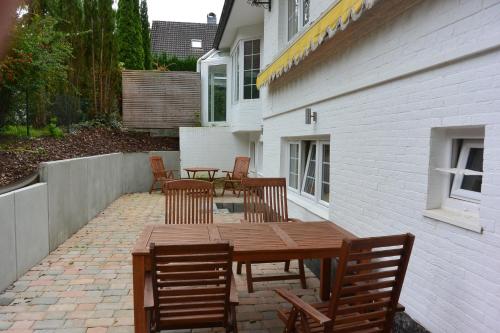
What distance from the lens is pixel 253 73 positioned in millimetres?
12398

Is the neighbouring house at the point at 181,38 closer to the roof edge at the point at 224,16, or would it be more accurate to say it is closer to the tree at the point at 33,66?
the roof edge at the point at 224,16

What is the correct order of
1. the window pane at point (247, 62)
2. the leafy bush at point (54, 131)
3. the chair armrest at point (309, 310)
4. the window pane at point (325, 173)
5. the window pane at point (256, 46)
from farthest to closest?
1. the window pane at point (247, 62)
2. the window pane at point (256, 46)
3. the leafy bush at point (54, 131)
4. the window pane at point (325, 173)
5. the chair armrest at point (309, 310)

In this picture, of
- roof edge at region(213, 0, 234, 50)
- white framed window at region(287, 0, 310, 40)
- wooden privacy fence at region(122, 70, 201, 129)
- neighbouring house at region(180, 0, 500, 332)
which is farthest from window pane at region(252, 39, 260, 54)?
neighbouring house at region(180, 0, 500, 332)

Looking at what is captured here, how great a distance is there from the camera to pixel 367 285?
276cm

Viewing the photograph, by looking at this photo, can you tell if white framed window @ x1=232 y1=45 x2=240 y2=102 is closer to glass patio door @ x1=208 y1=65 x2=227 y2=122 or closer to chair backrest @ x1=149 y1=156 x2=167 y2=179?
glass patio door @ x1=208 y1=65 x2=227 y2=122

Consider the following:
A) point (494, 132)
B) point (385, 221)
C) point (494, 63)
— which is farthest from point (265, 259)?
point (494, 63)

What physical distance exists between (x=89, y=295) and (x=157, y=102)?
42.2 feet

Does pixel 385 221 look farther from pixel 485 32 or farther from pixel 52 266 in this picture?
pixel 52 266

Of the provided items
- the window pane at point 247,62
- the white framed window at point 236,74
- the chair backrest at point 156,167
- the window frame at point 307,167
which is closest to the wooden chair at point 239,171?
the white framed window at point 236,74

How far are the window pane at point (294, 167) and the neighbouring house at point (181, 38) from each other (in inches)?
1118

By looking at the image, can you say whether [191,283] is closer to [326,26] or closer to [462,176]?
[462,176]

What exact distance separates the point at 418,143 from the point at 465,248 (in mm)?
940

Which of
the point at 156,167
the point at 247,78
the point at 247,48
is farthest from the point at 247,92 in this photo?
the point at 156,167

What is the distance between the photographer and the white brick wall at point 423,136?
2537mm
